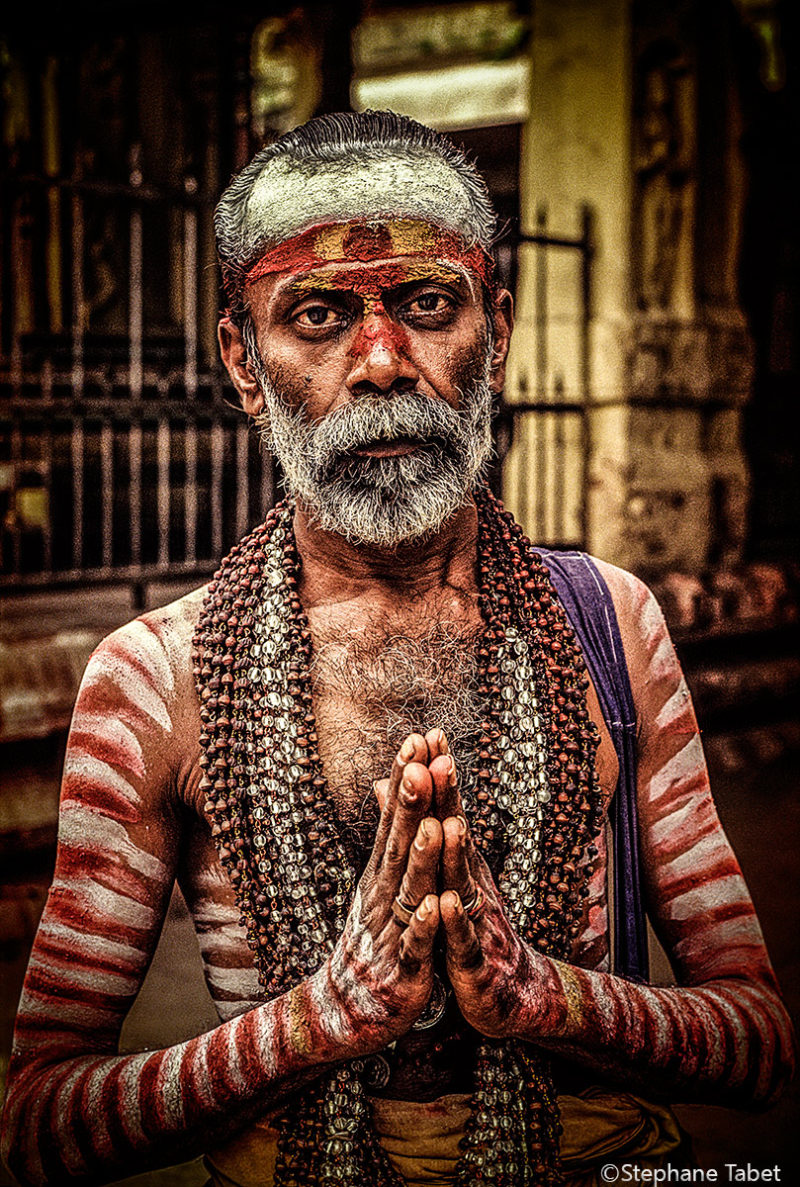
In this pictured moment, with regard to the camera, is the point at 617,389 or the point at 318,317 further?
the point at 617,389

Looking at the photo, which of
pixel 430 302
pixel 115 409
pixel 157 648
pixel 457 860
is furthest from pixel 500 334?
pixel 115 409

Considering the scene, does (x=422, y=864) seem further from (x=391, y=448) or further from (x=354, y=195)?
(x=354, y=195)

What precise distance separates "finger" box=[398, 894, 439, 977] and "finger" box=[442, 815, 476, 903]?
0.03 m

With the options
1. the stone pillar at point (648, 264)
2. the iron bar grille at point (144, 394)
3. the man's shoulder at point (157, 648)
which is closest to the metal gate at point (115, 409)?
the iron bar grille at point (144, 394)

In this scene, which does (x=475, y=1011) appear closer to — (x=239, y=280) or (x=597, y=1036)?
(x=597, y=1036)

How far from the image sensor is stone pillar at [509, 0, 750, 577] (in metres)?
5.08

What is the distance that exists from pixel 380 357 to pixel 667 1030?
1050 mm

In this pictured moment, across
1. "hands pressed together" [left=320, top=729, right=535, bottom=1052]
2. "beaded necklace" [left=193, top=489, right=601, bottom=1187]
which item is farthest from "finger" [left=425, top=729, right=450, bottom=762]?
"beaded necklace" [left=193, top=489, right=601, bottom=1187]

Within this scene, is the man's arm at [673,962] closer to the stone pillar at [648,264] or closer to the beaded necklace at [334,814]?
the beaded necklace at [334,814]

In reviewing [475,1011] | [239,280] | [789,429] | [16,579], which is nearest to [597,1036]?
[475,1011]

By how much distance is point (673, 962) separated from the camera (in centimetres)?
188

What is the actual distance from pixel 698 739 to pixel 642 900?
0.28m

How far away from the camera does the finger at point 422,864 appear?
55.2 inches

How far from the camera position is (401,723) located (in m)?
1.75
